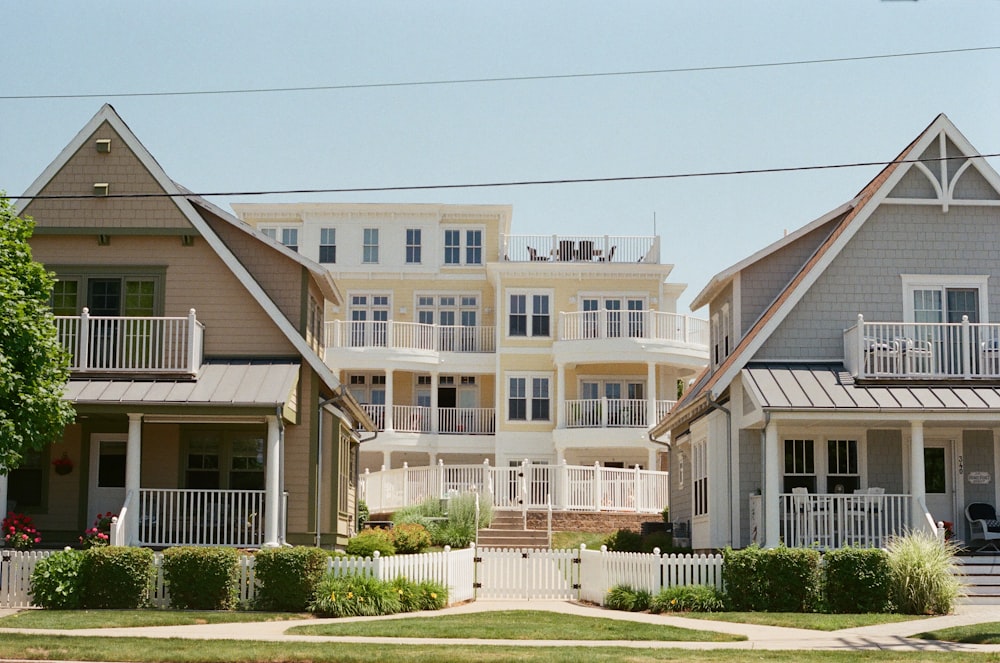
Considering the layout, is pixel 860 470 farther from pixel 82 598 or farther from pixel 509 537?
pixel 82 598

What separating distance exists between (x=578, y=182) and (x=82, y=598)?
1094 centimetres

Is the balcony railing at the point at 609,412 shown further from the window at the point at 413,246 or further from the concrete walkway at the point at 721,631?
the concrete walkway at the point at 721,631

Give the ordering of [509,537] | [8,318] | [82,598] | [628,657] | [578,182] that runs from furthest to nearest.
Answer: [509,537]
[578,182]
[82,598]
[8,318]
[628,657]

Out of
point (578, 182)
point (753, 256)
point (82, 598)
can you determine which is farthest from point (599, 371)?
point (82, 598)

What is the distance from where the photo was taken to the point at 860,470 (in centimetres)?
2600

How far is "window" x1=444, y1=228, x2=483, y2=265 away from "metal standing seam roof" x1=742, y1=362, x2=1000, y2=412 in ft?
89.5

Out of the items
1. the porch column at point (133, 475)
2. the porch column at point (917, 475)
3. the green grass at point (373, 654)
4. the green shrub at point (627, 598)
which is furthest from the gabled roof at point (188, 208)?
the porch column at point (917, 475)

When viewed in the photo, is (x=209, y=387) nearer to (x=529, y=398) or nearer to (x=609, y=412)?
(x=609, y=412)

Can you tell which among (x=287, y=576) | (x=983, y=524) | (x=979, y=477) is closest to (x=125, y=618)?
(x=287, y=576)

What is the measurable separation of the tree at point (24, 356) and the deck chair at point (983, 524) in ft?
53.9

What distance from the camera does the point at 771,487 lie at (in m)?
23.8

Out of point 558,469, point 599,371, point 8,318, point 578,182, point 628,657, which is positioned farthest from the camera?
point 599,371

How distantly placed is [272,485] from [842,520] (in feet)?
34.3

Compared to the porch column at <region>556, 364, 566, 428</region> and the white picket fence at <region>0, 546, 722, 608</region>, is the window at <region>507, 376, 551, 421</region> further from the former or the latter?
the white picket fence at <region>0, 546, 722, 608</region>
